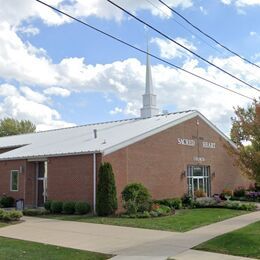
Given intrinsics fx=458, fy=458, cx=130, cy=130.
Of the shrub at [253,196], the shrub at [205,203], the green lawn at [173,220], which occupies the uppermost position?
the shrub at [253,196]

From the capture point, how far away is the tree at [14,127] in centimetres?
7706

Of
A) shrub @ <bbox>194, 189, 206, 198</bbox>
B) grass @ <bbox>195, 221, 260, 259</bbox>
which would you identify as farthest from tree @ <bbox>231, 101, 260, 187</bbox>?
shrub @ <bbox>194, 189, 206, 198</bbox>

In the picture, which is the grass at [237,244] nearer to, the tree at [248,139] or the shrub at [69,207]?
the tree at [248,139]

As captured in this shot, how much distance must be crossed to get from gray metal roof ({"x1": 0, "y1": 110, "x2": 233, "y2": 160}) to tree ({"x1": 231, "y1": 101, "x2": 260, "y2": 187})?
9915 mm

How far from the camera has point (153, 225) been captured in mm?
19359

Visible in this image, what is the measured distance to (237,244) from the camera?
14328 millimetres

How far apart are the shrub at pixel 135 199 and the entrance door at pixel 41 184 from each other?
283 inches

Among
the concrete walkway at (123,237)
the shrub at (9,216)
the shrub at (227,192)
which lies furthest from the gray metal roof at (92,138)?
the concrete walkway at (123,237)

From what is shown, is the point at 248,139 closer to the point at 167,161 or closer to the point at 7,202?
the point at 167,161

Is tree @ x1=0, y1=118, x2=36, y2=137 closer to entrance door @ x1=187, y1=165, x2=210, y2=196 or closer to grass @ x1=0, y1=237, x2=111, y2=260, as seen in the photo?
entrance door @ x1=187, y1=165, x2=210, y2=196

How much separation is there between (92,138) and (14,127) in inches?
1981

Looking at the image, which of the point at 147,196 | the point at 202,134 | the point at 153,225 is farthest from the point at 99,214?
the point at 202,134

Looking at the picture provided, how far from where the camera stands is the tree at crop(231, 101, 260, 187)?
1620 cm

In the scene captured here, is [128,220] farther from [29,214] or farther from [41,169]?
[41,169]
